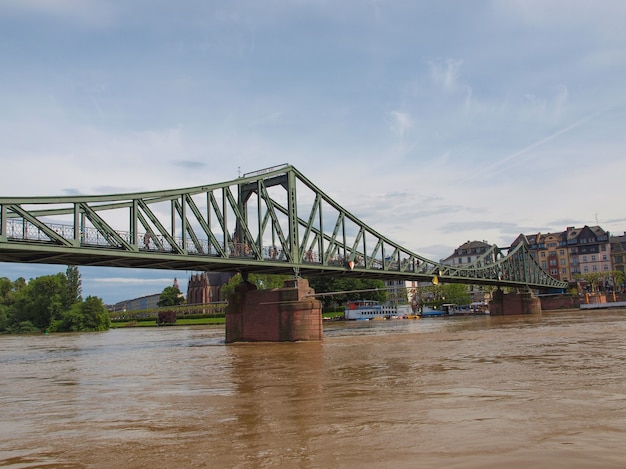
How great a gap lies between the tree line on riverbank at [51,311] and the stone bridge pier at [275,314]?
68312 millimetres

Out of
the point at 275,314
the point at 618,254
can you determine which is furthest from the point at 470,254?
the point at 275,314

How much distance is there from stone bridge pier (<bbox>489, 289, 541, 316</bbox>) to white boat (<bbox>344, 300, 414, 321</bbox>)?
23839 mm

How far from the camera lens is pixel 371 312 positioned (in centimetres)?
11769

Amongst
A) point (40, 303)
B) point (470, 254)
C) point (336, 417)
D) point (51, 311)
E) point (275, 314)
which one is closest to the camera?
point (336, 417)

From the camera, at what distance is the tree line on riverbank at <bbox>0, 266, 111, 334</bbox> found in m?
102

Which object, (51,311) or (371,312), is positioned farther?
(371,312)

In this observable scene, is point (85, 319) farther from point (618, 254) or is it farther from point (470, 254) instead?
point (618, 254)

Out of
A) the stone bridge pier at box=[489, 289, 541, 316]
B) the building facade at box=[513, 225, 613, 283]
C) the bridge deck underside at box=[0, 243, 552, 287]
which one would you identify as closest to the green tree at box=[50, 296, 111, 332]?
the bridge deck underside at box=[0, 243, 552, 287]

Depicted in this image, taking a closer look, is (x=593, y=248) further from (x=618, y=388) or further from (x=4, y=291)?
(x=4, y=291)

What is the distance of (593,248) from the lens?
422 feet

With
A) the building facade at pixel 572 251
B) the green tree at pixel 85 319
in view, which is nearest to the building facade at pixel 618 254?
the building facade at pixel 572 251

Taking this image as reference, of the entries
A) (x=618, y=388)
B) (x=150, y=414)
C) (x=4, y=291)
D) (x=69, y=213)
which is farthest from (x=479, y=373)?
(x=4, y=291)

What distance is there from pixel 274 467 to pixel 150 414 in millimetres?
5963

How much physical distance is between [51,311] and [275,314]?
268ft
